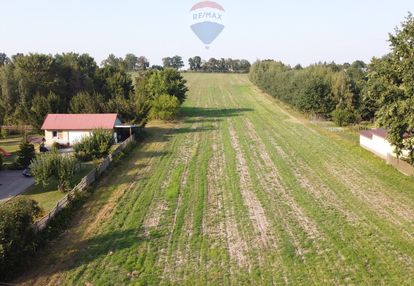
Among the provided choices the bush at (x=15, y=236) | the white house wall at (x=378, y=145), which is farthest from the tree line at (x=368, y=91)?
the bush at (x=15, y=236)

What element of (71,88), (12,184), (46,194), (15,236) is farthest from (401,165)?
(71,88)

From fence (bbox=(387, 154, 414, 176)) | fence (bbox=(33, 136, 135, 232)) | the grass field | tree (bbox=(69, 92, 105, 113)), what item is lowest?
the grass field

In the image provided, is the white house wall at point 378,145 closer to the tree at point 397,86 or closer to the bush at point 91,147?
the tree at point 397,86

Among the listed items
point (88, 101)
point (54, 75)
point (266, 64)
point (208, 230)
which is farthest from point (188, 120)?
point (266, 64)

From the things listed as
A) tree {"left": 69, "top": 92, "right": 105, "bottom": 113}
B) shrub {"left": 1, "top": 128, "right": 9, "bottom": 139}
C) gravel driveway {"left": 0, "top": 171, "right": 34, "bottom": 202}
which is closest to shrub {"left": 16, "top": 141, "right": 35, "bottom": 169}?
gravel driveway {"left": 0, "top": 171, "right": 34, "bottom": 202}

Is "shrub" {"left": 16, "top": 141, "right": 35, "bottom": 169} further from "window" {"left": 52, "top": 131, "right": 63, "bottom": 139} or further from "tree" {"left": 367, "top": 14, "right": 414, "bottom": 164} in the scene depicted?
"tree" {"left": 367, "top": 14, "right": 414, "bottom": 164}

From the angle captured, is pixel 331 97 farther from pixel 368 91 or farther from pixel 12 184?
pixel 12 184
